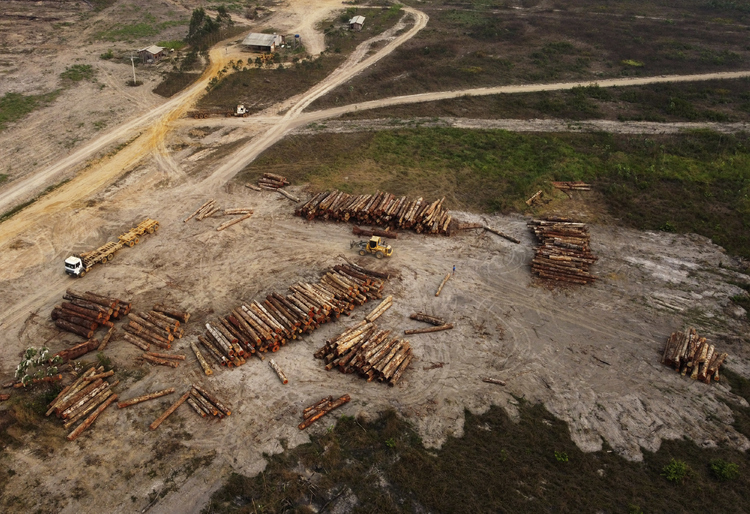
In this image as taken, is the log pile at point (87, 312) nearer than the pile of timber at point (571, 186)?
Yes

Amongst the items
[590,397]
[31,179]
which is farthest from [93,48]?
[590,397]

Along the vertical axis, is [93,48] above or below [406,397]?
above

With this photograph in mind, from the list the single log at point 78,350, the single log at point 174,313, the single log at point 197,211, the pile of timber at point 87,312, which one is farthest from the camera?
the single log at point 197,211

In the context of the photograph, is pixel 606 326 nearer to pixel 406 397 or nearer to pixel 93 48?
pixel 406 397

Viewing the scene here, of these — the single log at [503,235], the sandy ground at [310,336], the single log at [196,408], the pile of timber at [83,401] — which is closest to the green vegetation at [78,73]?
the sandy ground at [310,336]

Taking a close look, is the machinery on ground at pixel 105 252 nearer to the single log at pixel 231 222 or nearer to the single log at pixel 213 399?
the single log at pixel 231 222

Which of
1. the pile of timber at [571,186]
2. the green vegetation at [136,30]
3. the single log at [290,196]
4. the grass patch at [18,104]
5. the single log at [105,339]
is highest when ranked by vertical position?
the green vegetation at [136,30]

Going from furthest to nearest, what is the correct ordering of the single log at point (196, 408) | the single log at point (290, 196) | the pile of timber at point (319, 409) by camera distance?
the single log at point (290, 196) → the single log at point (196, 408) → the pile of timber at point (319, 409)
